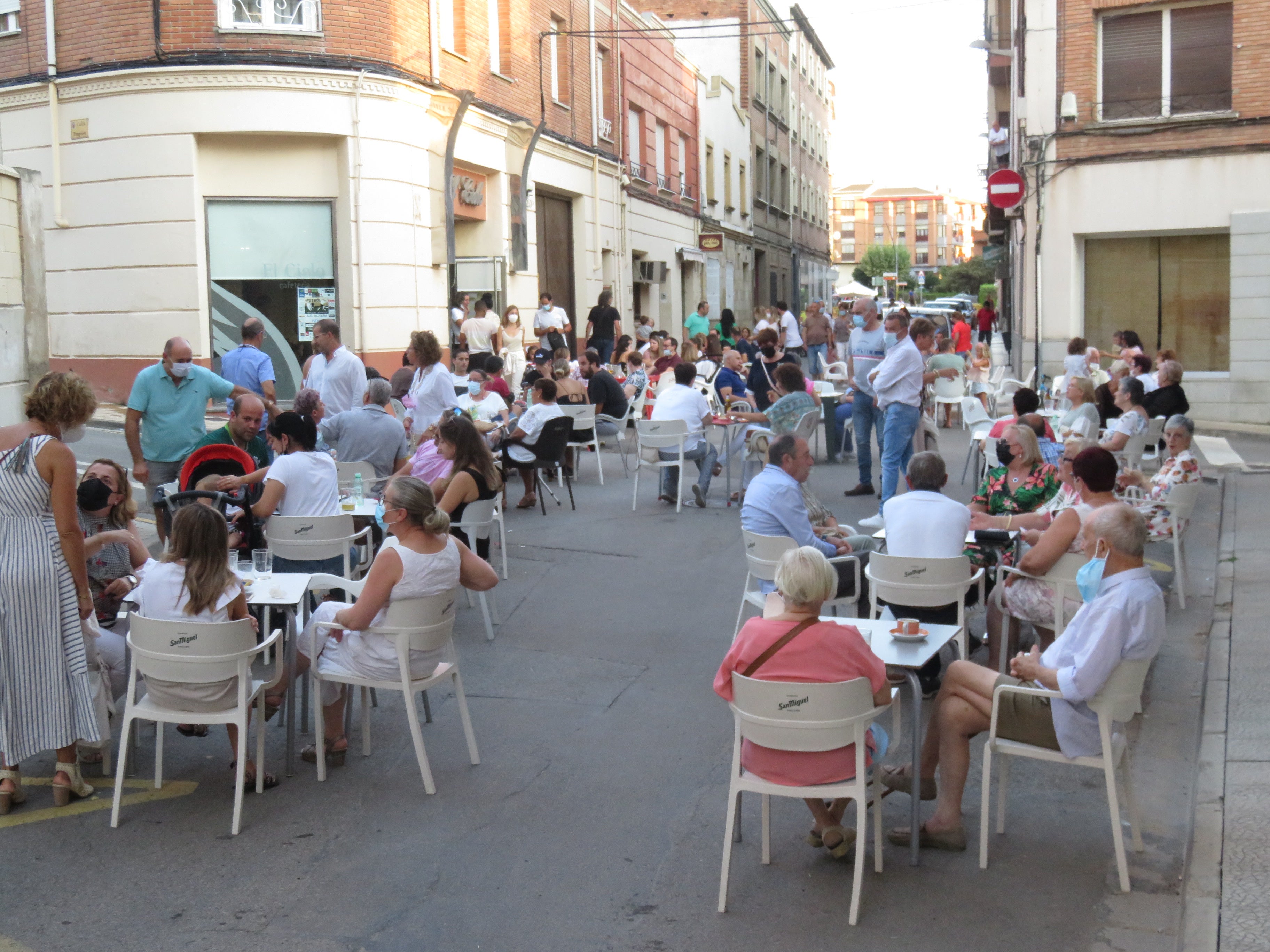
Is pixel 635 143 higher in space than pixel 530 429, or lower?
higher

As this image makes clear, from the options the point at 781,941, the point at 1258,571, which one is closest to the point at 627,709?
the point at 781,941

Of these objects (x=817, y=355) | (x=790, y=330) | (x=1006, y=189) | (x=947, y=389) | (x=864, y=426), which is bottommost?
(x=864, y=426)

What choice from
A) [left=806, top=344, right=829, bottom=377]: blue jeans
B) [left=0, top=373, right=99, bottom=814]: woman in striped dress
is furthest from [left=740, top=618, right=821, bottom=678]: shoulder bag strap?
[left=806, top=344, right=829, bottom=377]: blue jeans

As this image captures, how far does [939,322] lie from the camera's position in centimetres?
3127

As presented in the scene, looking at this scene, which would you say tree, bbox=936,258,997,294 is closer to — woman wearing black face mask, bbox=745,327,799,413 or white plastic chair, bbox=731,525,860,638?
woman wearing black face mask, bbox=745,327,799,413

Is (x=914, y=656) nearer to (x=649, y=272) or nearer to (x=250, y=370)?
(x=250, y=370)

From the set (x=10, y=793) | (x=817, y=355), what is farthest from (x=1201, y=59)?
(x=10, y=793)

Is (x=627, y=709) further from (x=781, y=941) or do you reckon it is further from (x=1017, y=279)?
(x=1017, y=279)

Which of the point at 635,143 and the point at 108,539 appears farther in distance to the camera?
the point at 635,143

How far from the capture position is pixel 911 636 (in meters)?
4.88

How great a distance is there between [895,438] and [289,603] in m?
6.62

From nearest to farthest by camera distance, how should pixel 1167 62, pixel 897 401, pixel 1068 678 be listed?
1. pixel 1068 678
2. pixel 897 401
3. pixel 1167 62

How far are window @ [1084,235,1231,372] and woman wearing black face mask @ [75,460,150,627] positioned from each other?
16.1 meters

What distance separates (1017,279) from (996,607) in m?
20.4
